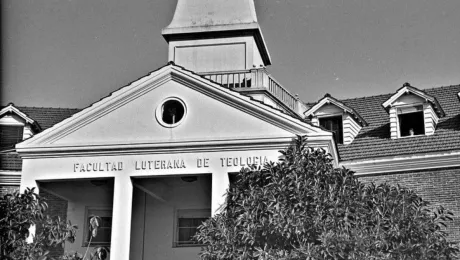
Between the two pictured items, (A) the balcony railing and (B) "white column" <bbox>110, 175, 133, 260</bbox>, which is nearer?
(B) "white column" <bbox>110, 175, 133, 260</bbox>

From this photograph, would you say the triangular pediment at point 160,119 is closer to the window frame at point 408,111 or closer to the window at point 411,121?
the window frame at point 408,111

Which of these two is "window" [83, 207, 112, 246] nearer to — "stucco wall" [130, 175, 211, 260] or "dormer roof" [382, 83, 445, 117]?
"stucco wall" [130, 175, 211, 260]

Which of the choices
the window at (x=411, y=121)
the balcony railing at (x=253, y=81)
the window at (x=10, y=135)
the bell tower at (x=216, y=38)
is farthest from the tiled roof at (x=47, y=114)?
the window at (x=411, y=121)

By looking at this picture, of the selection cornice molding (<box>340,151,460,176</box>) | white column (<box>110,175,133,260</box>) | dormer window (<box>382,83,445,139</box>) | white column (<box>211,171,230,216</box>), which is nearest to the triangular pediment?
white column (<box>211,171,230,216</box>)

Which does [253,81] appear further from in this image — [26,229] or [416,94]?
[26,229]

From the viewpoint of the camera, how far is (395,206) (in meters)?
16.8

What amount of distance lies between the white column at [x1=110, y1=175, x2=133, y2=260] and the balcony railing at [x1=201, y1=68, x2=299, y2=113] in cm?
633

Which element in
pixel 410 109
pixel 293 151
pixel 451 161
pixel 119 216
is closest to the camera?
pixel 293 151

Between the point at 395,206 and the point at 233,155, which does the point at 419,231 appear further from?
the point at 233,155

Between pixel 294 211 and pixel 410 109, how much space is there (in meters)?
11.2

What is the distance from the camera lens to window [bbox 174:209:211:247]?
81.1 ft

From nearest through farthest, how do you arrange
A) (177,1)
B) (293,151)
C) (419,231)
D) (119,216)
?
(419,231) < (293,151) < (119,216) < (177,1)

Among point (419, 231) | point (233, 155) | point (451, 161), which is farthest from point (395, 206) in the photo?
point (451, 161)

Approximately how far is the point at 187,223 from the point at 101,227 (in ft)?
10.1
